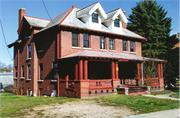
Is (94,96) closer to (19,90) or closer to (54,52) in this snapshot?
(54,52)

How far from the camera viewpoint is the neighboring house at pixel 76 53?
1853 centimetres

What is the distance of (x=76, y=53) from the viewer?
1998 cm

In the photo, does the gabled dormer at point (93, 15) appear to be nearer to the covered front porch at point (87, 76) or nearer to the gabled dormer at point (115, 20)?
the gabled dormer at point (115, 20)

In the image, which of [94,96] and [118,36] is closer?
[94,96]

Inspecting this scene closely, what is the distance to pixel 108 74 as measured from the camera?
920 inches

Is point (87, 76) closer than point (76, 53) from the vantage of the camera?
Yes

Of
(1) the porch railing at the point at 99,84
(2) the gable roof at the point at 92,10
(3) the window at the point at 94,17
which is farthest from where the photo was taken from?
(3) the window at the point at 94,17

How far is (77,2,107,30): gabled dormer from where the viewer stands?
2198 centimetres

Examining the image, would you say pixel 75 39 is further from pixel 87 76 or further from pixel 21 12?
pixel 21 12

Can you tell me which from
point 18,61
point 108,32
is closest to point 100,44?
point 108,32

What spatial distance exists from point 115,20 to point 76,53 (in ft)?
27.3

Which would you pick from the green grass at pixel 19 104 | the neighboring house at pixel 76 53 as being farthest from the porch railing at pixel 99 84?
the green grass at pixel 19 104

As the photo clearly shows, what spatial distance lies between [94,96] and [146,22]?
20.2m

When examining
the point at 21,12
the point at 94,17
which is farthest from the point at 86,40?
the point at 21,12
